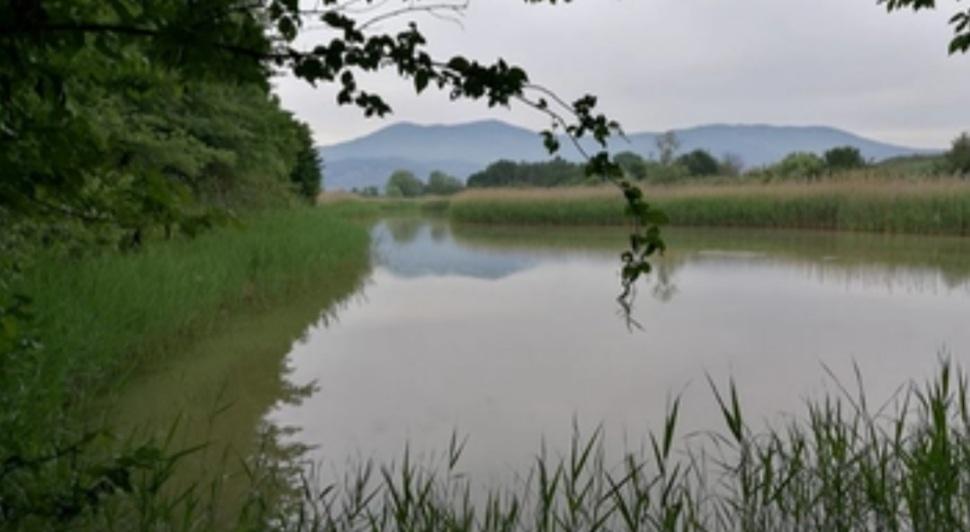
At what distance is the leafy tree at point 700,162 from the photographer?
32.6 meters

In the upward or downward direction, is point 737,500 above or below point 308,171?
below

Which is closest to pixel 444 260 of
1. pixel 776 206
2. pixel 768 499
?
pixel 776 206

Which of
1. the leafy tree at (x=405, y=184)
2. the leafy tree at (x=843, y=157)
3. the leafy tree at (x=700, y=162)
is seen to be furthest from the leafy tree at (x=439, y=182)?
the leafy tree at (x=843, y=157)

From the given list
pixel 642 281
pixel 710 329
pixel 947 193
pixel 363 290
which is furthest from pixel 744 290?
pixel 947 193

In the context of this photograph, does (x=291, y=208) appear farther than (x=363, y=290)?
Yes

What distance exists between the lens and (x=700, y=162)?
32750mm

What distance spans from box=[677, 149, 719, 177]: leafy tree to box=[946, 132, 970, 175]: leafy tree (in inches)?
433

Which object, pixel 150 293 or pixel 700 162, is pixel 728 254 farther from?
pixel 700 162

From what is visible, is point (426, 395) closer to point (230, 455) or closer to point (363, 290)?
point (230, 455)

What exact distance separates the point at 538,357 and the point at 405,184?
45.3m

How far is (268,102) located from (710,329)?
17.4 feet

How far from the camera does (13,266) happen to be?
177 centimetres

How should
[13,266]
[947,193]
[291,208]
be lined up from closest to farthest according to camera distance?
1. [13,266]
2. [291,208]
3. [947,193]

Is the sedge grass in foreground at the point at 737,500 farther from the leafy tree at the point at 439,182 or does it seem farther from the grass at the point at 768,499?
the leafy tree at the point at 439,182
